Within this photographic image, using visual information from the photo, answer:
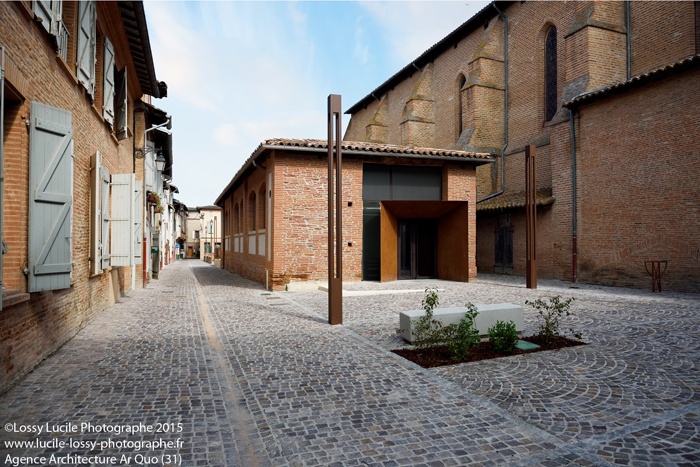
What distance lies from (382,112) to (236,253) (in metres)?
14.8

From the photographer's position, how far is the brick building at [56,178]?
4.33m

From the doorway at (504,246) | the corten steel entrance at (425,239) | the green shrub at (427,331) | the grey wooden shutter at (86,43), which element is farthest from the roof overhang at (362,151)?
the green shrub at (427,331)

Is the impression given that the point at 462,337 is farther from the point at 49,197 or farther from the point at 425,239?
the point at 425,239

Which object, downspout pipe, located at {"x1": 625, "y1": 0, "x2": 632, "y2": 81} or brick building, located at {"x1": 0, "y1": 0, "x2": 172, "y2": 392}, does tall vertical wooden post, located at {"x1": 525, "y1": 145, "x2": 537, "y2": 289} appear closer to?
downspout pipe, located at {"x1": 625, "y1": 0, "x2": 632, "y2": 81}

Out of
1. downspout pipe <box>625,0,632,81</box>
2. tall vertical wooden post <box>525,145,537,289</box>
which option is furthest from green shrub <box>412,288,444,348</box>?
downspout pipe <box>625,0,632,81</box>

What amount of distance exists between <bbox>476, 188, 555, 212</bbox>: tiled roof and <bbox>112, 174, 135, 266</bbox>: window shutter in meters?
13.2

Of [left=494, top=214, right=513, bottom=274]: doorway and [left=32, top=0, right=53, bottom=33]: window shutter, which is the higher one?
[left=32, top=0, right=53, bottom=33]: window shutter

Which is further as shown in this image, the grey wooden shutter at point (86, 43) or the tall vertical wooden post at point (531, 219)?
the tall vertical wooden post at point (531, 219)

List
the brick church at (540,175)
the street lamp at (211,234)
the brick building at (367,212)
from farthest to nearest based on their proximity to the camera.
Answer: the street lamp at (211,234)
the brick building at (367,212)
the brick church at (540,175)

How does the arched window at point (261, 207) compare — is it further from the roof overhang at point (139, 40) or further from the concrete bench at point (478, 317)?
the concrete bench at point (478, 317)

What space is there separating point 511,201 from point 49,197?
52.6 feet

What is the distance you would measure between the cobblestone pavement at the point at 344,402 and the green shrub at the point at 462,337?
0.27 meters

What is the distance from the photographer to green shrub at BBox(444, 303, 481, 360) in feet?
16.9

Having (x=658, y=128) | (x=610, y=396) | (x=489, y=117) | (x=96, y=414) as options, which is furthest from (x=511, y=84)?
(x=96, y=414)
